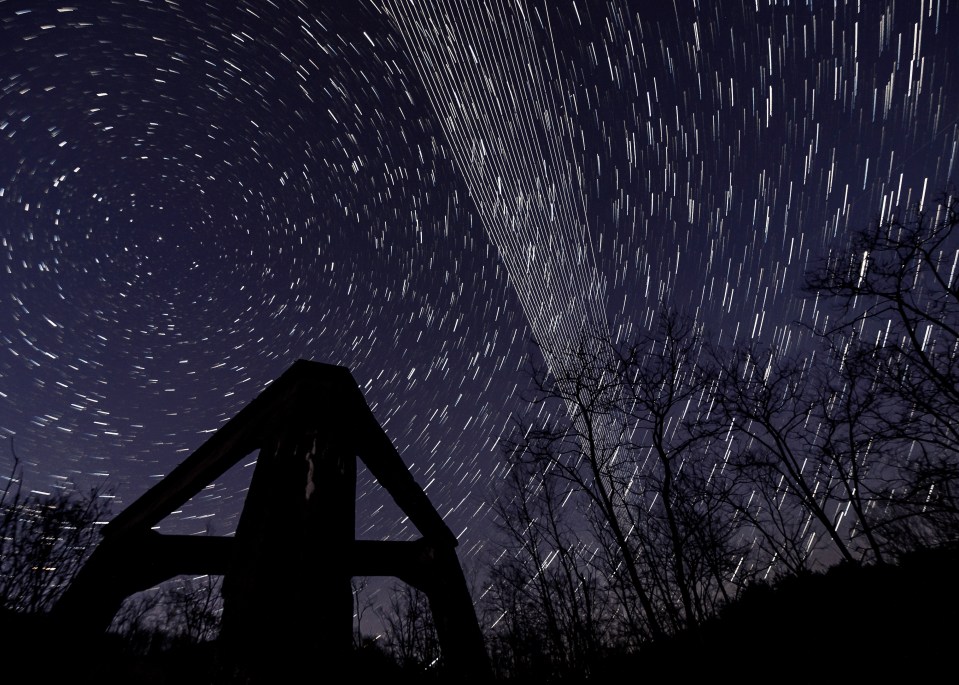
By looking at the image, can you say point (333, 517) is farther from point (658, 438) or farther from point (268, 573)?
point (658, 438)

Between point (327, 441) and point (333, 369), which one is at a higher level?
point (333, 369)

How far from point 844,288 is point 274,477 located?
16.4m

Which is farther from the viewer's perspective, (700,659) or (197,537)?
(700,659)

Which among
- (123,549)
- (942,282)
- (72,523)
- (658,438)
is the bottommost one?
(123,549)

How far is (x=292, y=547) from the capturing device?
1545mm

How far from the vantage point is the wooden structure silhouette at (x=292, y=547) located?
1433 mm

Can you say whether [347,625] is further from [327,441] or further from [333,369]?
[333,369]

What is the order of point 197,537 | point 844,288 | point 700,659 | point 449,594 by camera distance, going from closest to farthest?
point 197,537 → point 449,594 → point 700,659 → point 844,288

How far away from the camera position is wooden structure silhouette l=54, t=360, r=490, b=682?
143cm

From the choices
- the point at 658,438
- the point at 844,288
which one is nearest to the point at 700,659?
the point at 658,438

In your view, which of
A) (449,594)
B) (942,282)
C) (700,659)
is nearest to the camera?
(449,594)

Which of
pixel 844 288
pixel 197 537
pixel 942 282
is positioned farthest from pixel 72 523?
pixel 942 282

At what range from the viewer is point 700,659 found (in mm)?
9500

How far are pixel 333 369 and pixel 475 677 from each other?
2.04 meters
